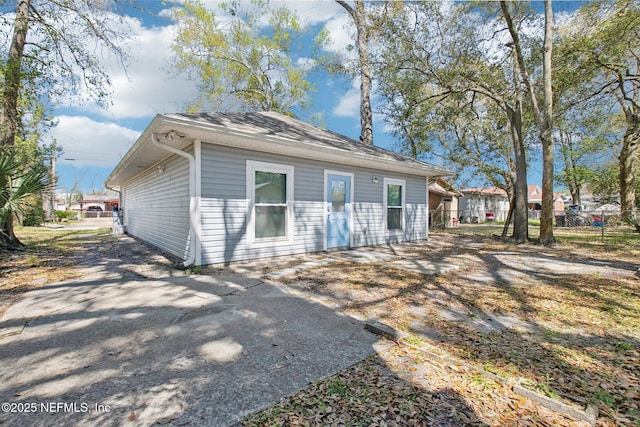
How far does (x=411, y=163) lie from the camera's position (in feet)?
28.9

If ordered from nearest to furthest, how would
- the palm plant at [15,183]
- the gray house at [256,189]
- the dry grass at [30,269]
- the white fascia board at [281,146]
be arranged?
the dry grass at [30,269]
the palm plant at [15,183]
the white fascia board at [281,146]
the gray house at [256,189]

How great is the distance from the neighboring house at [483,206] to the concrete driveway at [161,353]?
28329 mm

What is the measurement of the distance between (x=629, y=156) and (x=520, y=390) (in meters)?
15.9

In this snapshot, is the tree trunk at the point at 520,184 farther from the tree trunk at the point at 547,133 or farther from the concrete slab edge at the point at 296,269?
the concrete slab edge at the point at 296,269

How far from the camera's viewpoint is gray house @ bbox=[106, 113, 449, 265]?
5473 millimetres

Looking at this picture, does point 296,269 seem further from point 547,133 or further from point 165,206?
point 547,133

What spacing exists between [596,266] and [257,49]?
17.3 m

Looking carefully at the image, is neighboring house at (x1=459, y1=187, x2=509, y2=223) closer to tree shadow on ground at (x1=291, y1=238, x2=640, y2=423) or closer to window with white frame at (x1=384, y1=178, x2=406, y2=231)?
window with white frame at (x1=384, y1=178, x2=406, y2=231)

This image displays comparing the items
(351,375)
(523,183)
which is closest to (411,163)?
(523,183)

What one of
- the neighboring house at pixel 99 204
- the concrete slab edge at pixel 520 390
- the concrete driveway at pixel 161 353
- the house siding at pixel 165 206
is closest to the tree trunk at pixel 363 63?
the house siding at pixel 165 206

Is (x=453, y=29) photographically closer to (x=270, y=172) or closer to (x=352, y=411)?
(x=270, y=172)

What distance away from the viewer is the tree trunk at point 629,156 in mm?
11398

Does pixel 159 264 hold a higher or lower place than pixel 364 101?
lower

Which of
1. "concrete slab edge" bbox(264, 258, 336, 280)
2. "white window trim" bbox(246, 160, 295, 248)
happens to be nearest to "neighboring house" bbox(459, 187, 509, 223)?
"concrete slab edge" bbox(264, 258, 336, 280)
